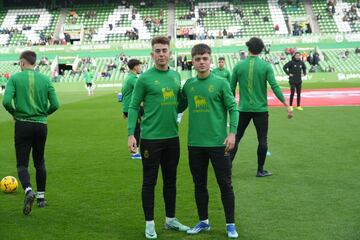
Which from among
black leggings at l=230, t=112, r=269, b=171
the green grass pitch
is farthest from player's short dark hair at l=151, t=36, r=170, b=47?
black leggings at l=230, t=112, r=269, b=171

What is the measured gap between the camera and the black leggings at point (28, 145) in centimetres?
766

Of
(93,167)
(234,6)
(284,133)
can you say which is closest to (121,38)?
(234,6)

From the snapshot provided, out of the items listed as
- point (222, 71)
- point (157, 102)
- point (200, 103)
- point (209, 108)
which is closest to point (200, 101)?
point (200, 103)

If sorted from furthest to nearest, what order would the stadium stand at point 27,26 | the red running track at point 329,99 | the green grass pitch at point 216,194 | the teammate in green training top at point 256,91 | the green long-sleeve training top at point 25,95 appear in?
the stadium stand at point 27,26
the red running track at point 329,99
the teammate in green training top at point 256,91
the green long-sleeve training top at point 25,95
the green grass pitch at point 216,194

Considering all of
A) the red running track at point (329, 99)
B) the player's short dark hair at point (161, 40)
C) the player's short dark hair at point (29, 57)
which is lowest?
the red running track at point (329, 99)

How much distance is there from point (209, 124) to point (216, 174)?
1.83 feet

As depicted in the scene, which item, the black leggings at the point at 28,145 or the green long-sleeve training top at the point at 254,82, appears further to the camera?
the green long-sleeve training top at the point at 254,82

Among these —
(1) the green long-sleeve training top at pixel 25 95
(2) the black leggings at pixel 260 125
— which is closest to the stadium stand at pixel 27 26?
(2) the black leggings at pixel 260 125

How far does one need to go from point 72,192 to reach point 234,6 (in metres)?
56.1

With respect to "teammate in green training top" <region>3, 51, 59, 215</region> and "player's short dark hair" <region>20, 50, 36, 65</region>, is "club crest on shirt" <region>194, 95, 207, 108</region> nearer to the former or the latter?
"teammate in green training top" <region>3, 51, 59, 215</region>

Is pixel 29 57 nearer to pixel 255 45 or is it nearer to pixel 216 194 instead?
pixel 216 194

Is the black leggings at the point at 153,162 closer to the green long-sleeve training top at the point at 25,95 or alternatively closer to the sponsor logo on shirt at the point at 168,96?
the sponsor logo on shirt at the point at 168,96

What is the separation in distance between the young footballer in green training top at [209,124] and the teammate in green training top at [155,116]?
200 millimetres

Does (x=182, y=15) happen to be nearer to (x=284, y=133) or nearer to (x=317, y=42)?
(x=317, y=42)
